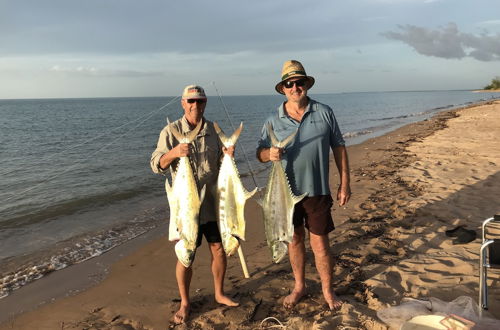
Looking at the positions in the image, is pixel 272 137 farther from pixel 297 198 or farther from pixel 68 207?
pixel 68 207

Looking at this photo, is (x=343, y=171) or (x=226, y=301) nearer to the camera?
(x=343, y=171)

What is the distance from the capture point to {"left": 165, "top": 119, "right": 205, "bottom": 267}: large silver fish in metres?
3.26

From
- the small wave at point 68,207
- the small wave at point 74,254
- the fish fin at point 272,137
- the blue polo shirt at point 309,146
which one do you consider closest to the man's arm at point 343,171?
the blue polo shirt at point 309,146

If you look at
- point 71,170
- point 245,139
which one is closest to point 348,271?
point 71,170

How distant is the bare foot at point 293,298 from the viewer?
12.5 ft

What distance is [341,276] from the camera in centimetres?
442

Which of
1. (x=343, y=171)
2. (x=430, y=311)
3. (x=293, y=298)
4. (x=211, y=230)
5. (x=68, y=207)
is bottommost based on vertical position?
(x=68, y=207)

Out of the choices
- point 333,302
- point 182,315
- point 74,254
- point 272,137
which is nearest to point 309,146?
point 272,137

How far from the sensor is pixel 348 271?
14.8ft

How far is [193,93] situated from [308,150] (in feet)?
4.11

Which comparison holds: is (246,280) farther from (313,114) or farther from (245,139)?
(245,139)

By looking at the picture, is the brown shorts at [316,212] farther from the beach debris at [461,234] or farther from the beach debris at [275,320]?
the beach debris at [461,234]

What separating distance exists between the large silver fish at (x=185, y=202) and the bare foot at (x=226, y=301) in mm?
907

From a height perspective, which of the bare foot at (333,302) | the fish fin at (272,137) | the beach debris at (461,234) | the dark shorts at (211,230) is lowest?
the bare foot at (333,302)
